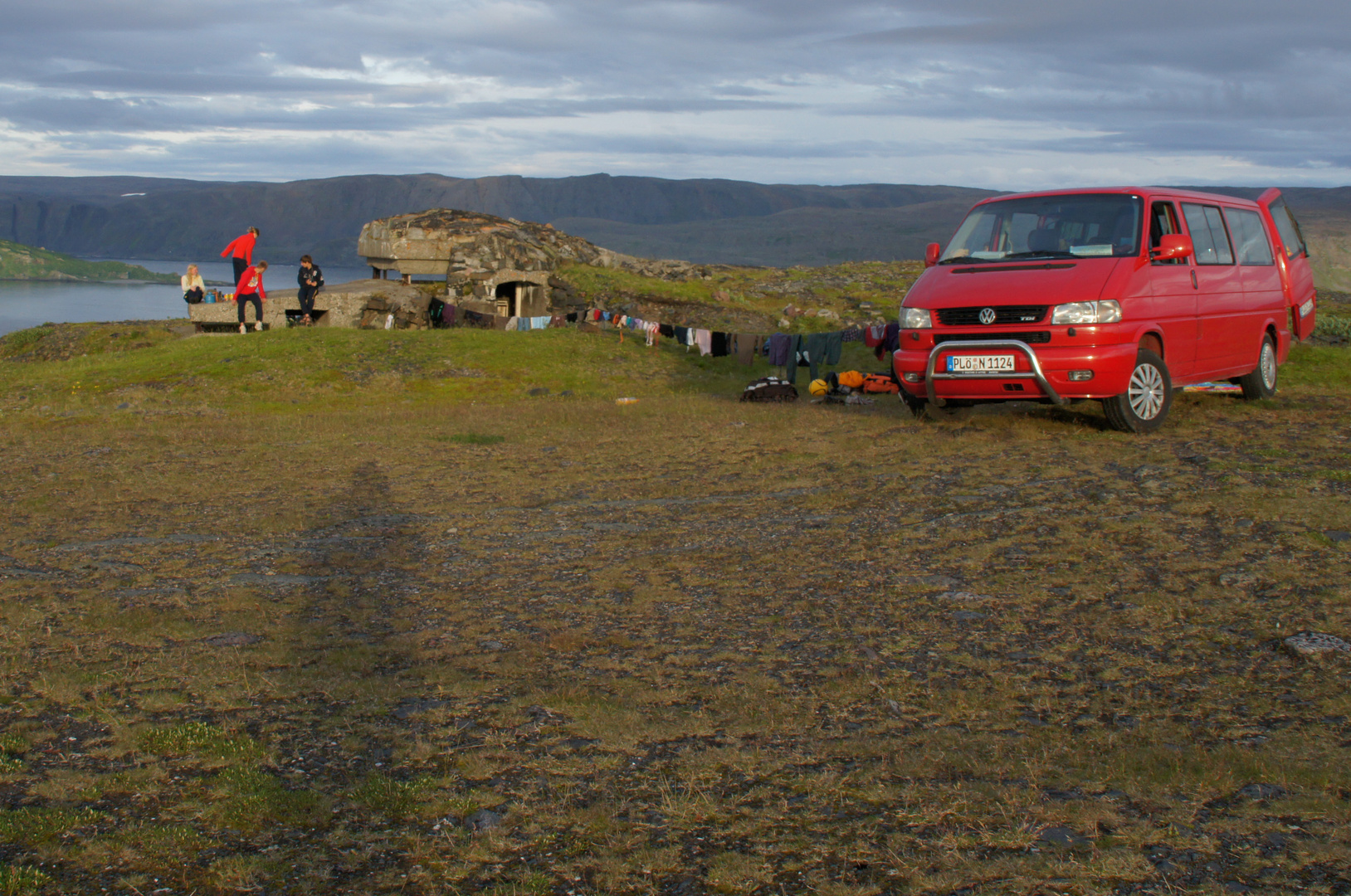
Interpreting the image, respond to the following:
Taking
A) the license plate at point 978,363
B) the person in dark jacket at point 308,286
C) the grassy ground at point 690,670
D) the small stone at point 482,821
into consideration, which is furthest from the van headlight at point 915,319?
the person in dark jacket at point 308,286

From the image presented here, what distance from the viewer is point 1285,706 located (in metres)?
3.81

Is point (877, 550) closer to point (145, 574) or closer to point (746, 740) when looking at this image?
point (746, 740)

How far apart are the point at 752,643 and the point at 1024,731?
1302mm

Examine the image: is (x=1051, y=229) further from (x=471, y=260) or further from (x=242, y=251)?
(x=471, y=260)

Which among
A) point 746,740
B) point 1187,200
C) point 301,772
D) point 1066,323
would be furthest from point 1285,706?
point 1187,200

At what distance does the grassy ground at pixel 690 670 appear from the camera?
9.36 ft

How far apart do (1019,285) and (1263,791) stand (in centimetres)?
628

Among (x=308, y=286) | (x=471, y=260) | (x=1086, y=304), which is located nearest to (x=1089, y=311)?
(x=1086, y=304)

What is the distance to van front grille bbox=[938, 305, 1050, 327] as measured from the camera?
8688mm

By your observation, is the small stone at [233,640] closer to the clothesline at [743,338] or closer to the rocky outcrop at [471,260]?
the clothesline at [743,338]

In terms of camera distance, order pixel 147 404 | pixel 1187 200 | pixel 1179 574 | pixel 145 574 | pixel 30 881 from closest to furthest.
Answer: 1. pixel 30 881
2. pixel 1179 574
3. pixel 145 574
4. pixel 1187 200
5. pixel 147 404

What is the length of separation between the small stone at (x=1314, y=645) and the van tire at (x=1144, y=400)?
15.7 ft

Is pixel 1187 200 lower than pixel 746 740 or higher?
higher

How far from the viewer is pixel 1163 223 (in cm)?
943
